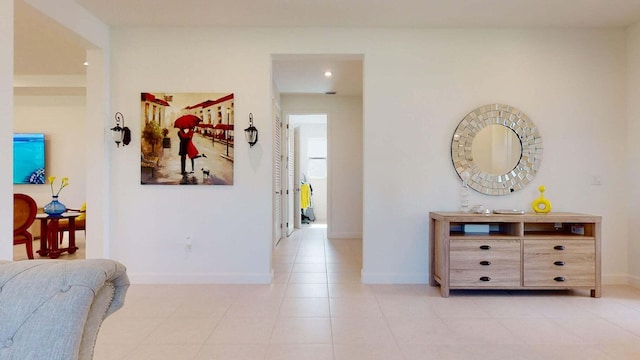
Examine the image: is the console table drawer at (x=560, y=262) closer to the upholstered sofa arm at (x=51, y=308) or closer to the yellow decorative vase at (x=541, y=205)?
the yellow decorative vase at (x=541, y=205)

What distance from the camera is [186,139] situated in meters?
3.87

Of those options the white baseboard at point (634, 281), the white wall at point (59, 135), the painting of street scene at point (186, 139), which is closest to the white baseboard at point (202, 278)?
the painting of street scene at point (186, 139)

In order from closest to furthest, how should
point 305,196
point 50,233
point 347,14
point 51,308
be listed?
point 51,308
point 347,14
point 50,233
point 305,196

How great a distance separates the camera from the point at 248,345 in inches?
96.7

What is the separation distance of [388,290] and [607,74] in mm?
3235

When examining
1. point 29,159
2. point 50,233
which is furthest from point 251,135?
point 29,159

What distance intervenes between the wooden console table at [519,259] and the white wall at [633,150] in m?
0.77

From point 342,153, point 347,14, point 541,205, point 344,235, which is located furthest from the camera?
point 342,153

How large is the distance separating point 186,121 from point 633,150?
464 centimetres

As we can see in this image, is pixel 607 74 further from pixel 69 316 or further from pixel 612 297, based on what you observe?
pixel 69 316

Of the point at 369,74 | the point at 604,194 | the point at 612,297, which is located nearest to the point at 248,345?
the point at 369,74

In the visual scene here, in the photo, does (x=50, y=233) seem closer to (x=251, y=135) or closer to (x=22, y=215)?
(x=22, y=215)

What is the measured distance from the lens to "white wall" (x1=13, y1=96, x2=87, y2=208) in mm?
7027

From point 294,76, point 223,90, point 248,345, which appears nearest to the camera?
point 248,345
